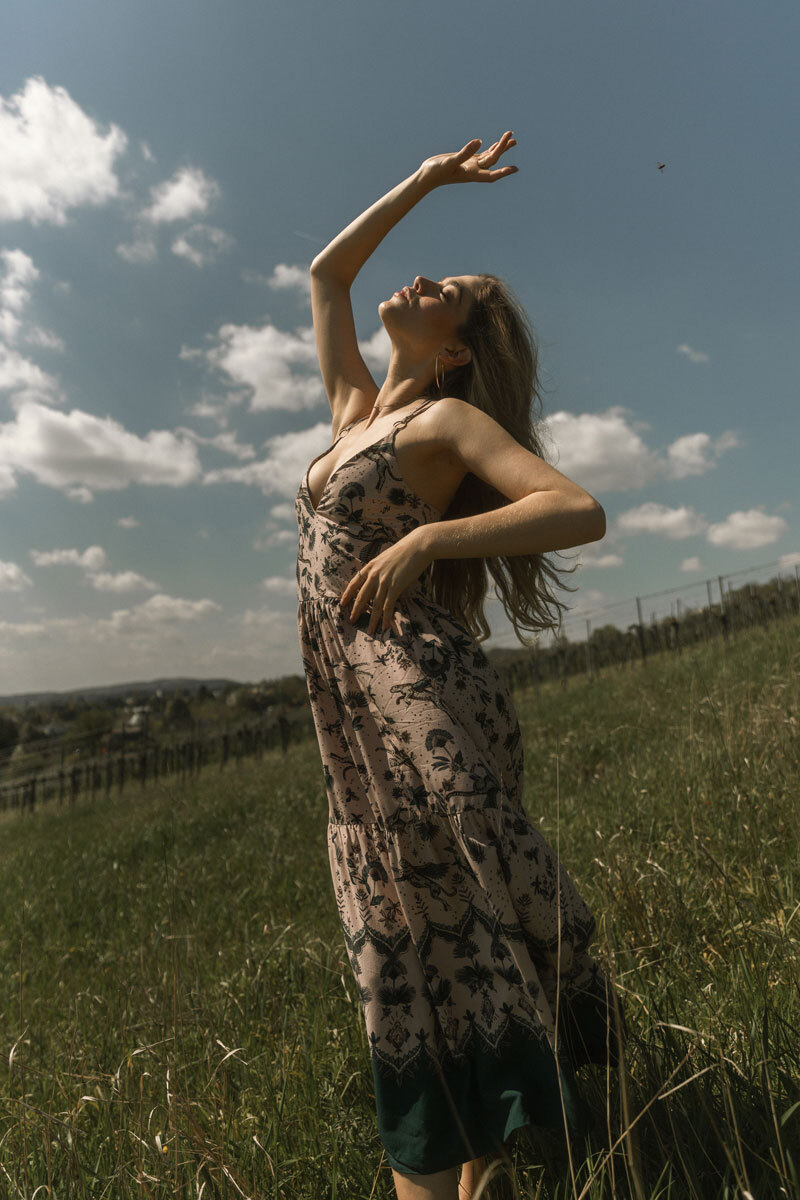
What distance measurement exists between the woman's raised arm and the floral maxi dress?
713 millimetres

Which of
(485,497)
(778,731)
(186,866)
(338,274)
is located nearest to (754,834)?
(778,731)

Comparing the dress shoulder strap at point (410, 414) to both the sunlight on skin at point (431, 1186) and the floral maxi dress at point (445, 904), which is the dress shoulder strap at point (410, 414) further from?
the sunlight on skin at point (431, 1186)

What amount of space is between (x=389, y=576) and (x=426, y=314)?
73 centimetres

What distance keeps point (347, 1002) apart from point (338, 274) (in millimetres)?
2329

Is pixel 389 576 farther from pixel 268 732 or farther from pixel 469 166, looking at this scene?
pixel 268 732

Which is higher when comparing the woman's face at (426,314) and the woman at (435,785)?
the woman's face at (426,314)

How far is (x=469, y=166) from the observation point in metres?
1.96

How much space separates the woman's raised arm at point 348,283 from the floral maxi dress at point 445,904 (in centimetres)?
71

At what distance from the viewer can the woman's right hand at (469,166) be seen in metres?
1.92

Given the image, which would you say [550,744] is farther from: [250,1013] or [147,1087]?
[147,1087]

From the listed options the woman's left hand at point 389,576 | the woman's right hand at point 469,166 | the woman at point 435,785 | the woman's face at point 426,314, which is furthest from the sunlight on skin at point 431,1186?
the woman's right hand at point 469,166

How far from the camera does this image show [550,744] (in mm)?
7641

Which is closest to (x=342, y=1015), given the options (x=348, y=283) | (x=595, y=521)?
(x=595, y=521)

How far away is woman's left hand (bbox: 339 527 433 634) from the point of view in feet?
4.85
